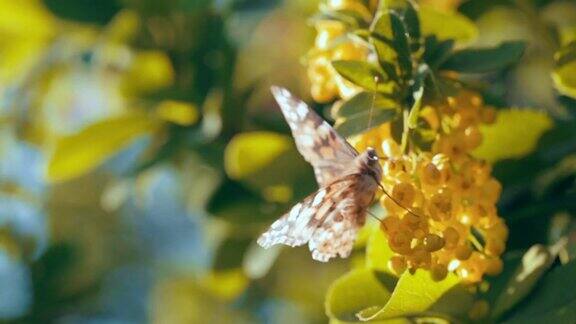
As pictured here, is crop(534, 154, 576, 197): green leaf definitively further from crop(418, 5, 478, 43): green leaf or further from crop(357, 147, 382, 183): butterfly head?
crop(357, 147, 382, 183): butterfly head

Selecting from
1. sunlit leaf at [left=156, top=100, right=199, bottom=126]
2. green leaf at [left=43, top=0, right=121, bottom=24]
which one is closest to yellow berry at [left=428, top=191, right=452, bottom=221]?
sunlit leaf at [left=156, top=100, right=199, bottom=126]

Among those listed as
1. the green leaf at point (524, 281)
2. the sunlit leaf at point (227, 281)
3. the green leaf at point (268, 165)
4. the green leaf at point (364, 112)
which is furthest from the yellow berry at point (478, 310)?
the sunlit leaf at point (227, 281)

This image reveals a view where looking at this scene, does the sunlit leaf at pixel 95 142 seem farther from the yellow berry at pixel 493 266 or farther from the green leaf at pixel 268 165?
the yellow berry at pixel 493 266

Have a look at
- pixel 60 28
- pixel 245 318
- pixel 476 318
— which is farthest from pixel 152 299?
pixel 476 318

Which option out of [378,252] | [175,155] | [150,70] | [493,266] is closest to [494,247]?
[493,266]

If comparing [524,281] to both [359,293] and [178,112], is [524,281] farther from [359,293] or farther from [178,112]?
[178,112]

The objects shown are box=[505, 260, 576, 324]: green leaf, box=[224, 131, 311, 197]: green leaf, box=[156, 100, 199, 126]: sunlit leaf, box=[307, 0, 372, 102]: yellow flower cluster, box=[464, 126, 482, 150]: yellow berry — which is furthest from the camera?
box=[156, 100, 199, 126]: sunlit leaf
